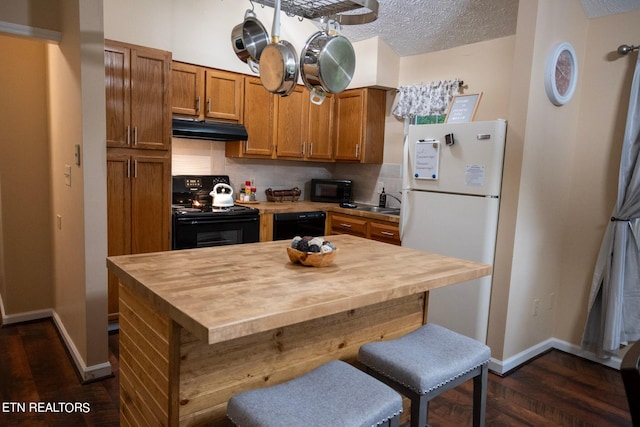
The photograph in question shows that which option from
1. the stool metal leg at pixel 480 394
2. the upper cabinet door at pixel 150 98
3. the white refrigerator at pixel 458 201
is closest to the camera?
the stool metal leg at pixel 480 394

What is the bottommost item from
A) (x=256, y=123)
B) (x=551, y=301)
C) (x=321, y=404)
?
(x=551, y=301)

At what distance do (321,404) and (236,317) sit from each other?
0.39 m

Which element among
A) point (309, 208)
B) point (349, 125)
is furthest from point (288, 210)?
point (349, 125)

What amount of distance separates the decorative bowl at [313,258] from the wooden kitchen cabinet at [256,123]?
2448 millimetres

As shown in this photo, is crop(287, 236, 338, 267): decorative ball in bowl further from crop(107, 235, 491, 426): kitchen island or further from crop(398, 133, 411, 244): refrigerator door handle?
crop(398, 133, 411, 244): refrigerator door handle

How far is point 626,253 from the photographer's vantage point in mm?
2932

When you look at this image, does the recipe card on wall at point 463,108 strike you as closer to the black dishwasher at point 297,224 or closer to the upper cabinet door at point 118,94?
the black dishwasher at point 297,224

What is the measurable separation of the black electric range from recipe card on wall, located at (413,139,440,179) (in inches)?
58.4

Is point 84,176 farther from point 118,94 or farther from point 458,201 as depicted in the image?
point 458,201

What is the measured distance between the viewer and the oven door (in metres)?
3.41

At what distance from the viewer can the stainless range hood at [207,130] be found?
3.47m

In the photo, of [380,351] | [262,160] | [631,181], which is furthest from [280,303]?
[262,160]

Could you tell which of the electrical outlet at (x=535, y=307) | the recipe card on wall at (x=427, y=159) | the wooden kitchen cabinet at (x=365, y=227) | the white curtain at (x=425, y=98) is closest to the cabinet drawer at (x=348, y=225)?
the wooden kitchen cabinet at (x=365, y=227)

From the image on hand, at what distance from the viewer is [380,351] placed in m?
1.61
